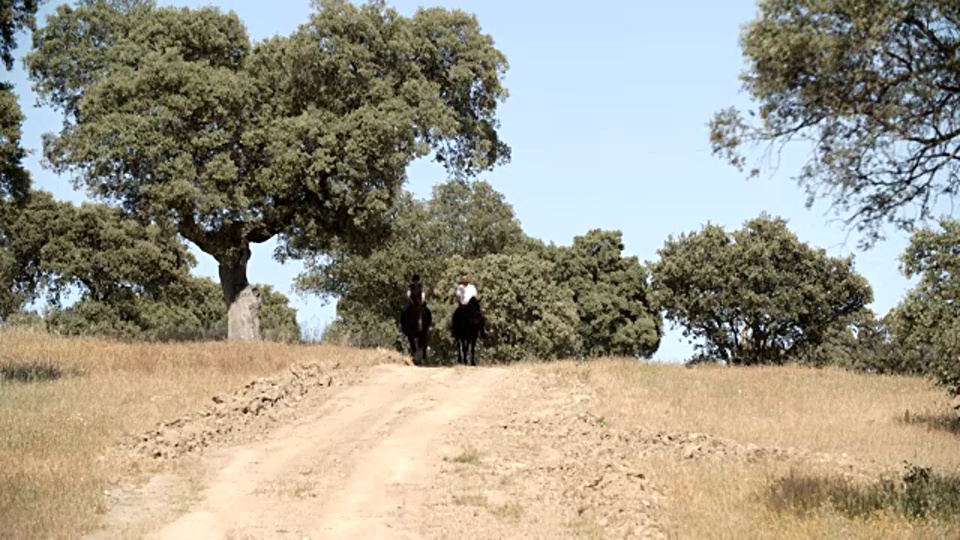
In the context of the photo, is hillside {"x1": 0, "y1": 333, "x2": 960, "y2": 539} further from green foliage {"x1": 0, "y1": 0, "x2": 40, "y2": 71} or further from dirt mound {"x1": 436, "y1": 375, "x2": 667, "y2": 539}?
green foliage {"x1": 0, "y1": 0, "x2": 40, "y2": 71}

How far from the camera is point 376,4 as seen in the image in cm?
3447

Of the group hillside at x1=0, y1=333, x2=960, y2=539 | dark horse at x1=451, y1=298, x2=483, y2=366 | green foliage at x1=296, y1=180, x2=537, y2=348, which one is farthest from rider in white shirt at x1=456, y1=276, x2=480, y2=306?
green foliage at x1=296, y1=180, x2=537, y2=348

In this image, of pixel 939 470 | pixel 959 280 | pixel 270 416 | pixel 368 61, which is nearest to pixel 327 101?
pixel 368 61

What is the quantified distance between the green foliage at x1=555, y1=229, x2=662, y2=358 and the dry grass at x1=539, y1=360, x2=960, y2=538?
2789 centimetres

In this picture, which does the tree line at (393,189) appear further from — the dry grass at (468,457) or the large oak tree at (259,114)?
the dry grass at (468,457)

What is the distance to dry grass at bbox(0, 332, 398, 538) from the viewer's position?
38.2ft

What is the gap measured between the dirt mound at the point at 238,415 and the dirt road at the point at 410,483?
528mm

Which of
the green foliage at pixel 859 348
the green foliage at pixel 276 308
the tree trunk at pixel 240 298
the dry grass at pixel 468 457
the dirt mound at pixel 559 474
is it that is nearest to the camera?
the dirt mound at pixel 559 474

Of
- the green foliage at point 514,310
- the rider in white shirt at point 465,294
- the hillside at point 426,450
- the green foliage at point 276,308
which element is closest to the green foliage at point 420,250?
the green foliage at point 514,310

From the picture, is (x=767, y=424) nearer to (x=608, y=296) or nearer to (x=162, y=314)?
(x=608, y=296)

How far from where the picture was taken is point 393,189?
3375 cm

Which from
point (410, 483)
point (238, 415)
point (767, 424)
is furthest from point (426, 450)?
point (767, 424)

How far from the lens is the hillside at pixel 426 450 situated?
11344 mm

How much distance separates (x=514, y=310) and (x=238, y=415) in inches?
1376
